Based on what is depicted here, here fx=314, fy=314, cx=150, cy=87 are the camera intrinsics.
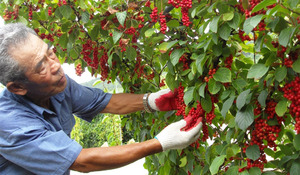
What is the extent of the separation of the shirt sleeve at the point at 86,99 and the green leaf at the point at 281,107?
1288mm

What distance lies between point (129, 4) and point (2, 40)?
65 cm

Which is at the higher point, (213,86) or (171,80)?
(213,86)

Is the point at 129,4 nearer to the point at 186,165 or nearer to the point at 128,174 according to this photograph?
the point at 186,165

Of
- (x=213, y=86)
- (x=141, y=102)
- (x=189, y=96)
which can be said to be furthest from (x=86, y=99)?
(x=213, y=86)

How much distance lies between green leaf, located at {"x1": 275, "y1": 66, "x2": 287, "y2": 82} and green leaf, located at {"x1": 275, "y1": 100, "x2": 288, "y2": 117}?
0.09 metres

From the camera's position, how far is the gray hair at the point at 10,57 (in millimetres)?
1479

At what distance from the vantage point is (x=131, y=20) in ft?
5.50

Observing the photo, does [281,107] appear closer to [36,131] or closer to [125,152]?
[125,152]

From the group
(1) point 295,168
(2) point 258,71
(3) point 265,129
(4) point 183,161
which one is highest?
(2) point 258,71

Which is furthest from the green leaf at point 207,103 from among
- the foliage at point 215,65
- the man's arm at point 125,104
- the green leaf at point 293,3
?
the man's arm at point 125,104

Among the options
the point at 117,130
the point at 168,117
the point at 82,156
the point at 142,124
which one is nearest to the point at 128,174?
the point at 117,130

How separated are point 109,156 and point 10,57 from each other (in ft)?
2.19

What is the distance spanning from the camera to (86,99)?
211 centimetres

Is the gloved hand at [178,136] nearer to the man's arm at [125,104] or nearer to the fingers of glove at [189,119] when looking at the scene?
the fingers of glove at [189,119]
